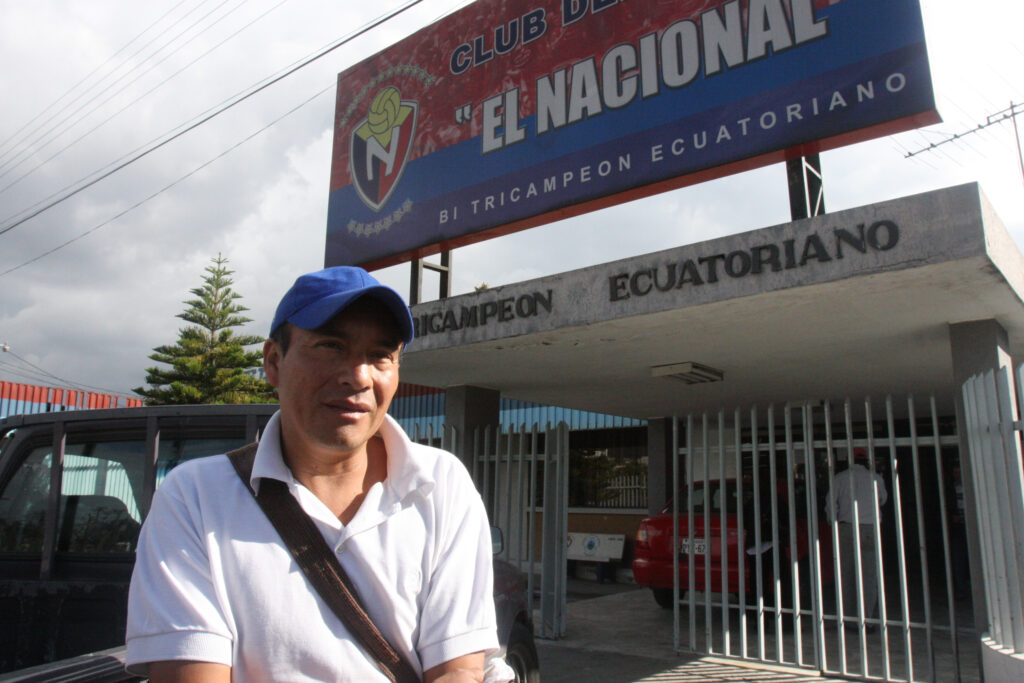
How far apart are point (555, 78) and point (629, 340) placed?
2872 mm

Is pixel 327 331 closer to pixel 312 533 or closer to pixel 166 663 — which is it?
pixel 312 533

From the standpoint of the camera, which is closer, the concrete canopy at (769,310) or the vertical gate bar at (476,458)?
the concrete canopy at (769,310)

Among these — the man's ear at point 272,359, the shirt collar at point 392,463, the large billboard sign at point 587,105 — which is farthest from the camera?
the large billboard sign at point 587,105

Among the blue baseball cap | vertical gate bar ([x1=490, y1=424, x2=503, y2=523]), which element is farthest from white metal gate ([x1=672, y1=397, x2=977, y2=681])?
the blue baseball cap

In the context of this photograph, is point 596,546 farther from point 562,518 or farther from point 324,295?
point 324,295

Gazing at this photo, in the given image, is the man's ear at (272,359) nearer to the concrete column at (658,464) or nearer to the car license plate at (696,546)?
the car license plate at (696,546)

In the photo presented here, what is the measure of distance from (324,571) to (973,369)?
5.51 meters

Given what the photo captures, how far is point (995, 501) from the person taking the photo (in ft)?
15.9

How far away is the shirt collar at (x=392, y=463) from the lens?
1488mm

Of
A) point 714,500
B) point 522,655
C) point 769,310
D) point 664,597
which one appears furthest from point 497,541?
point 664,597

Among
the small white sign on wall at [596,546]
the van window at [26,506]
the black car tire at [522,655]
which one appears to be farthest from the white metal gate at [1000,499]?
the small white sign on wall at [596,546]

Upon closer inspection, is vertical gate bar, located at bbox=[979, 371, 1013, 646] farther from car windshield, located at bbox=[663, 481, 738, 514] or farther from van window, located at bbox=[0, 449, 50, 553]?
van window, located at bbox=[0, 449, 50, 553]

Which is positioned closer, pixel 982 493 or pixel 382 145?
pixel 982 493

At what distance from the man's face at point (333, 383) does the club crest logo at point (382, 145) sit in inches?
288
